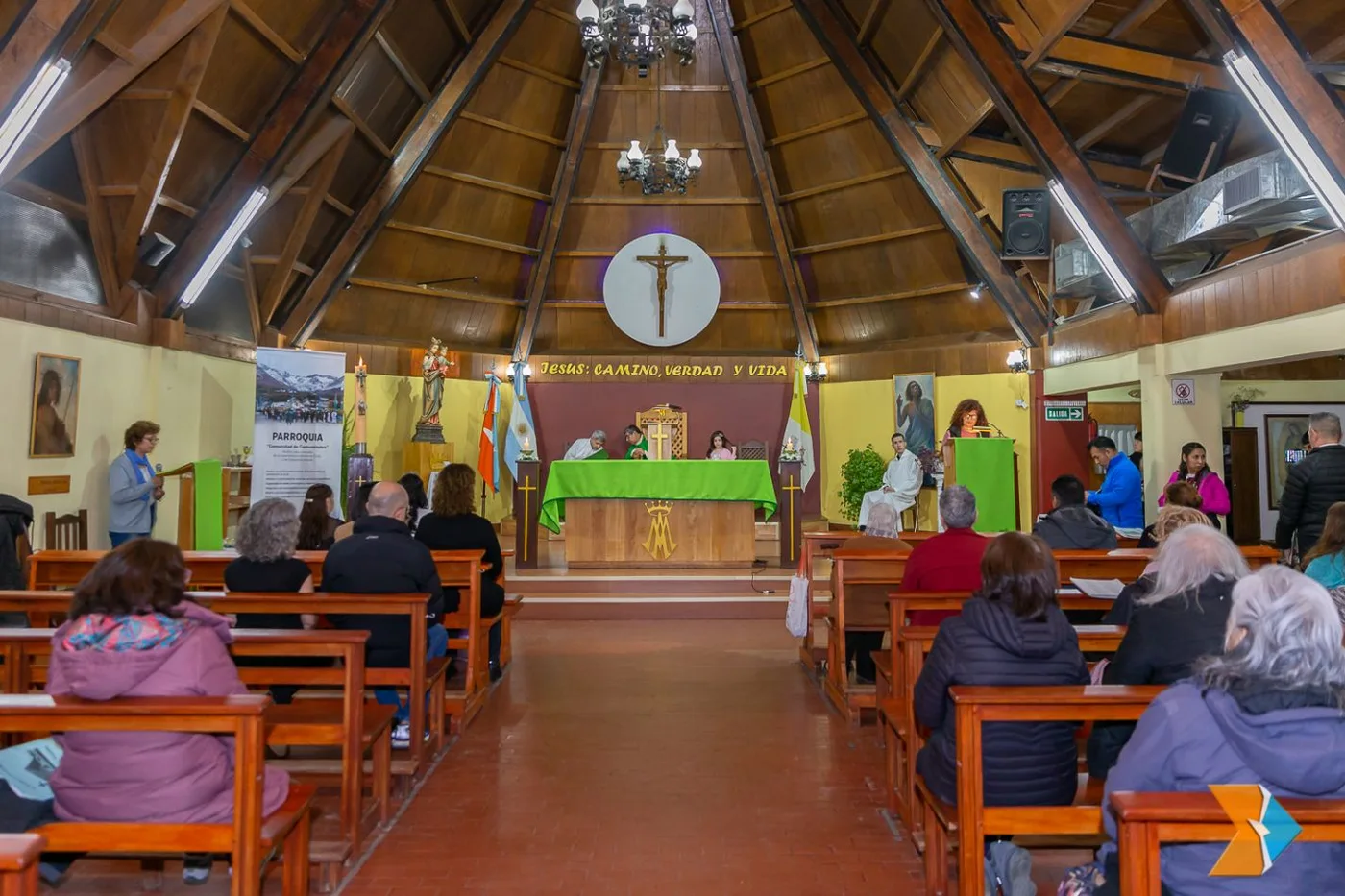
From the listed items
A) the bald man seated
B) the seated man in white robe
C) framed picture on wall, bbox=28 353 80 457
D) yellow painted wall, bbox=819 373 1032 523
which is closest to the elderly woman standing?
framed picture on wall, bbox=28 353 80 457

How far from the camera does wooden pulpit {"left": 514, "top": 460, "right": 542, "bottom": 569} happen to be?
9383mm

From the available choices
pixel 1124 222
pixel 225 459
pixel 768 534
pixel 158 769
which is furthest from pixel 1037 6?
pixel 225 459

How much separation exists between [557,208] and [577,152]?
79 cm

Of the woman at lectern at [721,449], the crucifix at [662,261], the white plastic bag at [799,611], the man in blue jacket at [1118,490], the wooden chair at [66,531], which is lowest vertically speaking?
the white plastic bag at [799,611]

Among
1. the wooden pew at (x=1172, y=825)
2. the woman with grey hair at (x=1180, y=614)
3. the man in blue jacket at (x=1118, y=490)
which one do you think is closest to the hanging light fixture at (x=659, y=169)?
the man in blue jacket at (x=1118, y=490)

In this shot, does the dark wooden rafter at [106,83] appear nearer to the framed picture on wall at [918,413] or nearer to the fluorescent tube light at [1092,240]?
the fluorescent tube light at [1092,240]

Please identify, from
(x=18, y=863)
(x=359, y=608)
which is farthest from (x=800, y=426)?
(x=18, y=863)

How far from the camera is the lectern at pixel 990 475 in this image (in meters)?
9.42

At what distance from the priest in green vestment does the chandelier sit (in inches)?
198

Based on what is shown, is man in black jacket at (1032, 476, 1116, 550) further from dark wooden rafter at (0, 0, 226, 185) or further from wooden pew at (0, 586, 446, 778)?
dark wooden rafter at (0, 0, 226, 185)

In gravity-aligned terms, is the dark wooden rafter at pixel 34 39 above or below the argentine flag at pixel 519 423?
above

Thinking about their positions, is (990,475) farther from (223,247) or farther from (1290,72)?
(223,247)

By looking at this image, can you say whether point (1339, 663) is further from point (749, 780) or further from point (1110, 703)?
point (749, 780)

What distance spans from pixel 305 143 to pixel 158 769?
299 inches
